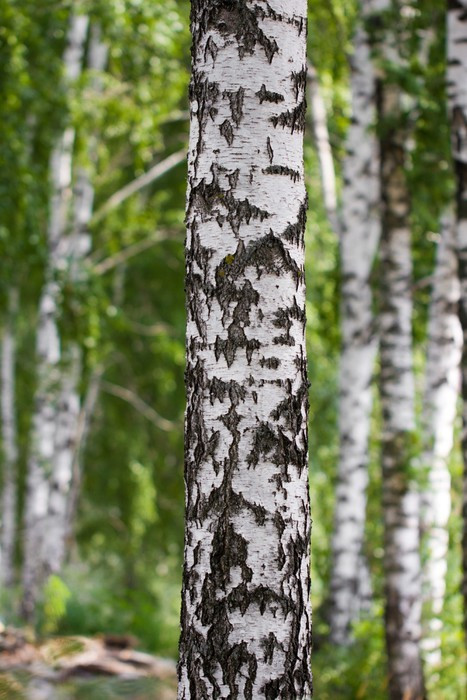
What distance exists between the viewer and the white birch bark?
19.8 ft

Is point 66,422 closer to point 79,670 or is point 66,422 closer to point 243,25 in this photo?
point 79,670

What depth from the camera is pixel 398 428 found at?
6.24 metres

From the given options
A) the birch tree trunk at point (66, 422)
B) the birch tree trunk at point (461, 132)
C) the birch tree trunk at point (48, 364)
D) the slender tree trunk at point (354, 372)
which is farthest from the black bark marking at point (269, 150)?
the birch tree trunk at point (66, 422)

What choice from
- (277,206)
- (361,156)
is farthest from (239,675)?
(361,156)

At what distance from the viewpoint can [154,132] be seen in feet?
32.7

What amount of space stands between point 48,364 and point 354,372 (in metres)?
3.62

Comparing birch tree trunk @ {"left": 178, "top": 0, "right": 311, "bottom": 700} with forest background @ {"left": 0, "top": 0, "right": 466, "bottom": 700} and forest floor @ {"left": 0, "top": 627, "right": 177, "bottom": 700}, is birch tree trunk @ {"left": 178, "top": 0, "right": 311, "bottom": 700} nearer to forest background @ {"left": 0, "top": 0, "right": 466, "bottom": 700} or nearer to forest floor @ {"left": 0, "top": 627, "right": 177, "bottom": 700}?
forest floor @ {"left": 0, "top": 627, "right": 177, "bottom": 700}

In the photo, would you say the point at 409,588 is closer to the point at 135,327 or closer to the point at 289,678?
the point at 289,678

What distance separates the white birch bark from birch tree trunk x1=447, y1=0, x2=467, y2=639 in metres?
1.17

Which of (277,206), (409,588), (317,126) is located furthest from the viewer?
(317,126)

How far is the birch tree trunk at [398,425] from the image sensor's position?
6.05m

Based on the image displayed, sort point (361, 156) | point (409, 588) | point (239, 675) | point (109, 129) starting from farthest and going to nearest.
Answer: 1. point (109, 129)
2. point (361, 156)
3. point (409, 588)
4. point (239, 675)

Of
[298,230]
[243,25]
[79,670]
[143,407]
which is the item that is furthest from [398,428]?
[143,407]

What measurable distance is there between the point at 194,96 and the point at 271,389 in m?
0.87
